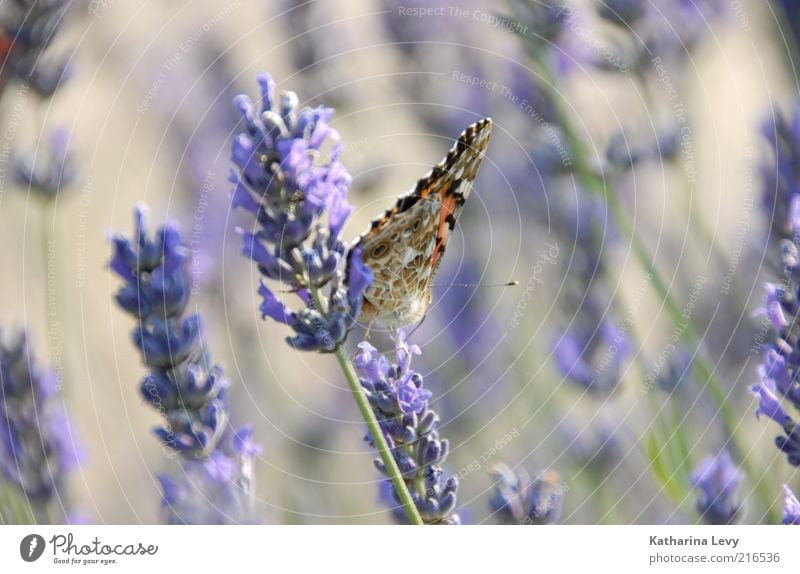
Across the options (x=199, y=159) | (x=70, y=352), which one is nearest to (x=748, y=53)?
(x=199, y=159)

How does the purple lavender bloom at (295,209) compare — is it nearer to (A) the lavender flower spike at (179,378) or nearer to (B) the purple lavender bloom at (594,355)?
(A) the lavender flower spike at (179,378)

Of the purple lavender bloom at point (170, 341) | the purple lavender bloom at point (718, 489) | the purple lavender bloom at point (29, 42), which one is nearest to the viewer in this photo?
the purple lavender bloom at point (170, 341)

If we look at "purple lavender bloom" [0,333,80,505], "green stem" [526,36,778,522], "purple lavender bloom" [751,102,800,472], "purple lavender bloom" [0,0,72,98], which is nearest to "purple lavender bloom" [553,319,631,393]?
"green stem" [526,36,778,522]

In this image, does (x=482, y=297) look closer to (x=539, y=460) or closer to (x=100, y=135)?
(x=539, y=460)

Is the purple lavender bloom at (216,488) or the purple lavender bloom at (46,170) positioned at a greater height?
the purple lavender bloom at (46,170)

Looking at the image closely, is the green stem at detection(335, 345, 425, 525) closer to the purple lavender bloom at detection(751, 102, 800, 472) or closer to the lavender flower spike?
the lavender flower spike

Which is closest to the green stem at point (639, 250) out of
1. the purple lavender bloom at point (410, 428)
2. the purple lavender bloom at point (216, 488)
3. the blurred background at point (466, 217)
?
the blurred background at point (466, 217)
